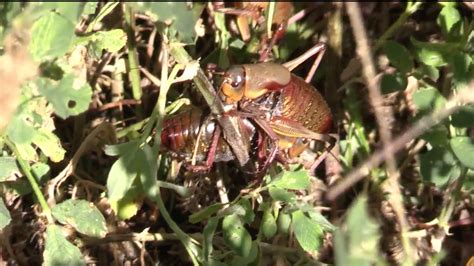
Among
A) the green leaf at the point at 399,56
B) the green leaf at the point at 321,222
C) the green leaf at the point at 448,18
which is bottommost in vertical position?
the green leaf at the point at 321,222

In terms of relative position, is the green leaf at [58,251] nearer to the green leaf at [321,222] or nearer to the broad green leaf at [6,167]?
the broad green leaf at [6,167]

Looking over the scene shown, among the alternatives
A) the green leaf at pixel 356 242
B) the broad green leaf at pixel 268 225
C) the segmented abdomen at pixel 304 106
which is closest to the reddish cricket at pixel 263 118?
the segmented abdomen at pixel 304 106

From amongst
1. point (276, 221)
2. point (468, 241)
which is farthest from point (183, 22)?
point (468, 241)

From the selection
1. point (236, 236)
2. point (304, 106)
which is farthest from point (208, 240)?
point (304, 106)

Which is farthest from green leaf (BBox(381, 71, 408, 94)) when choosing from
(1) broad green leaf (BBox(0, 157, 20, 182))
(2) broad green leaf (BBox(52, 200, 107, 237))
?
(1) broad green leaf (BBox(0, 157, 20, 182))

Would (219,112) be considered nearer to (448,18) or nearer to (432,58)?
(432,58)
